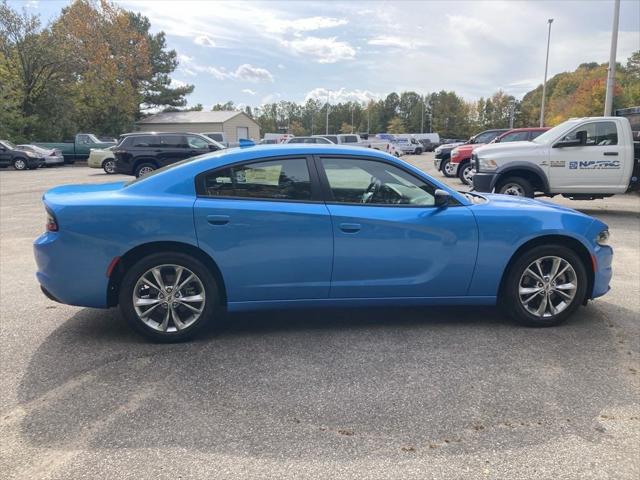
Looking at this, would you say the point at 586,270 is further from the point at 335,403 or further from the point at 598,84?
the point at 598,84

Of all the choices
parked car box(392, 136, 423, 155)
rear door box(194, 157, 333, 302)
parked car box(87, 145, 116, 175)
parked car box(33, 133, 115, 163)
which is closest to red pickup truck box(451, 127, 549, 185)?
rear door box(194, 157, 333, 302)

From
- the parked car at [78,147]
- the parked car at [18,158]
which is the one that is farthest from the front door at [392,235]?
the parked car at [78,147]

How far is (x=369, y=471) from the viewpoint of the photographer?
8.32 feet

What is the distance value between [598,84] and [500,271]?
61.7 meters

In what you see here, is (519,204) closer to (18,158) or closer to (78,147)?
(18,158)

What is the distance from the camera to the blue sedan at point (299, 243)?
3.89m

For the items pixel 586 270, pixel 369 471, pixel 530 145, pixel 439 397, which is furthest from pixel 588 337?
pixel 530 145

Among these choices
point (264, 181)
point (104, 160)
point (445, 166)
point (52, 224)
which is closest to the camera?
point (52, 224)

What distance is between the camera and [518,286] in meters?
4.32

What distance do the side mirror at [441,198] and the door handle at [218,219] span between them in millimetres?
1694

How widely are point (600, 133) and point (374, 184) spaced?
27.0ft

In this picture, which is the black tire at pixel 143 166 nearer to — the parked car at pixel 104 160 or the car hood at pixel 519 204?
the parked car at pixel 104 160

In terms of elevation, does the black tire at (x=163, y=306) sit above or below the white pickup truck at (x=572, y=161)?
below

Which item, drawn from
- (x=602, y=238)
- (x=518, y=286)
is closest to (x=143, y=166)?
(x=518, y=286)
